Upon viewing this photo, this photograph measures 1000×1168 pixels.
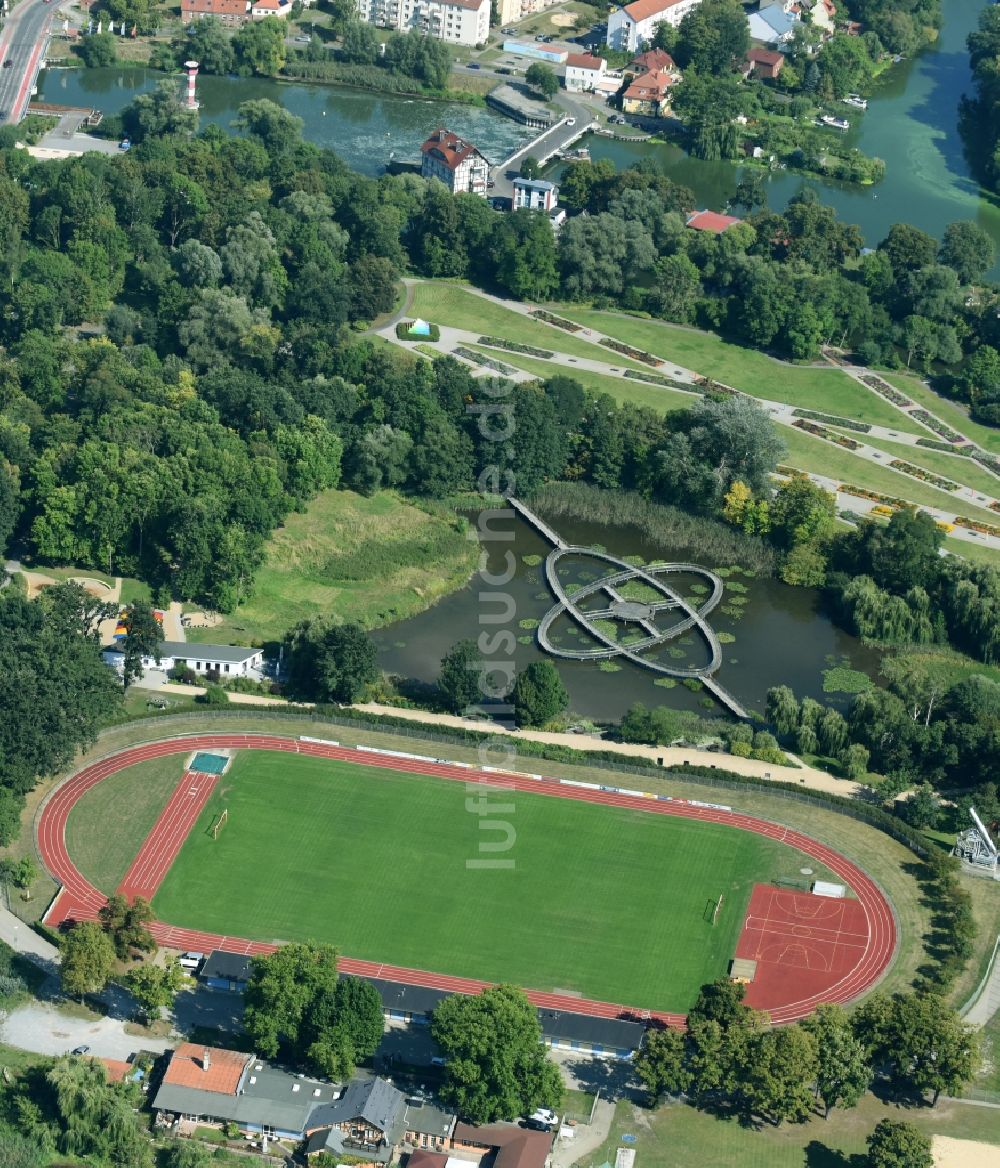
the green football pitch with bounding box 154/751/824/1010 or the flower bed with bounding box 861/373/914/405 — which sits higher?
the flower bed with bounding box 861/373/914/405

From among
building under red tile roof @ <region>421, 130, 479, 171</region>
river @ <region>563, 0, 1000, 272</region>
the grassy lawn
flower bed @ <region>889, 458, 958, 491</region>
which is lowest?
the grassy lawn

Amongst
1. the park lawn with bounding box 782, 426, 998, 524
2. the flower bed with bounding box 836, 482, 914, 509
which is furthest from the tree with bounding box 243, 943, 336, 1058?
the flower bed with bounding box 836, 482, 914, 509

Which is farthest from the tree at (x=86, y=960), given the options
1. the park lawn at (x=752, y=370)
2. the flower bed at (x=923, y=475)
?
the park lawn at (x=752, y=370)

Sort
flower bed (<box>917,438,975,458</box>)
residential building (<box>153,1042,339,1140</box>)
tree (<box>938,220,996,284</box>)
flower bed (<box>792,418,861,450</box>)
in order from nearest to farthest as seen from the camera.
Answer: residential building (<box>153,1042,339,1140</box>) → flower bed (<box>792,418,861,450</box>) → flower bed (<box>917,438,975,458</box>) → tree (<box>938,220,996,284</box>)

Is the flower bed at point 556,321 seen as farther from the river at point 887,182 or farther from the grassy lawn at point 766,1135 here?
the grassy lawn at point 766,1135

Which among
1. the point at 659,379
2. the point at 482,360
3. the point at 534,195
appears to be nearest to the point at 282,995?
the point at 482,360

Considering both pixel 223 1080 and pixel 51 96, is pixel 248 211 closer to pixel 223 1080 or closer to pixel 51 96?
pixel 51 96

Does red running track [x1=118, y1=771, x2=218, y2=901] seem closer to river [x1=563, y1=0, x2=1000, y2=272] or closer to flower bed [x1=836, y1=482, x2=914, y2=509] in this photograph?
flower bed [x1=836, y1=482, x2=914, y2=509]

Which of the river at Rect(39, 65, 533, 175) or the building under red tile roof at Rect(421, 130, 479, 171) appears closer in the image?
the building under red tile roof at Rect(421, 130, 479, 171)
